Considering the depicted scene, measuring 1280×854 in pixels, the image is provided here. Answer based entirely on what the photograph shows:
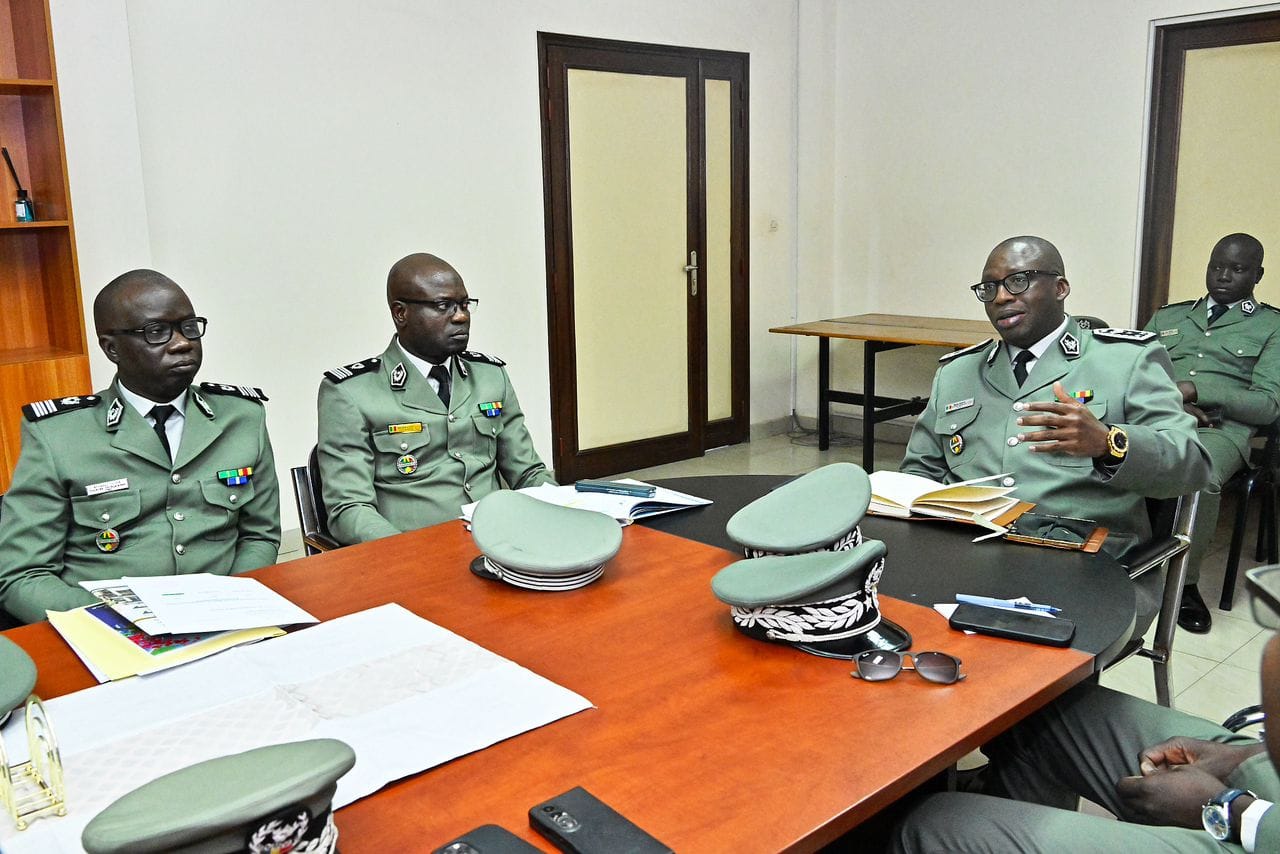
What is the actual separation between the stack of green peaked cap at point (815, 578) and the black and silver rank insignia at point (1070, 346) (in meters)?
1.12

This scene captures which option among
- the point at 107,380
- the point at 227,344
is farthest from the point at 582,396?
the point at 107,380

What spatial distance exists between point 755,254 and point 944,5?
5.91ft

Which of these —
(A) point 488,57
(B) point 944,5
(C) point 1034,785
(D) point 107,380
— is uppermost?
(B) point 944,5

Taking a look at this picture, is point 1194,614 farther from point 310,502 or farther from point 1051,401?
point 310,502

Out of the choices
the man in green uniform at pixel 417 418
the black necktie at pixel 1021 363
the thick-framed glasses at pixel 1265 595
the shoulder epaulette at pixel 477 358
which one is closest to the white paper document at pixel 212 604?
the man in green uniform at pixel 417 418

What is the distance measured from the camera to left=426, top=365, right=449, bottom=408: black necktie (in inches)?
117

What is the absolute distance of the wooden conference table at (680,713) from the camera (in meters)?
1.20

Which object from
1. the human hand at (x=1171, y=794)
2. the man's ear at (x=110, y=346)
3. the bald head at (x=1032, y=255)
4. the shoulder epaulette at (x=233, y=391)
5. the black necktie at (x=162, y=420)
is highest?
the bald head at (x=1032, y=255)

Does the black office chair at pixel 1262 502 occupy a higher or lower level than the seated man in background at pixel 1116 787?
lower

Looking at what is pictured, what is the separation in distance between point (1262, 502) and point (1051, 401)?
2.36 m

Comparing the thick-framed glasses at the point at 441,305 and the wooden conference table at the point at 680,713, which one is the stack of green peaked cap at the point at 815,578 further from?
the thick-framed glasses at the point at 441,305

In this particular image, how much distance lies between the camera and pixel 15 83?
363 centimetres

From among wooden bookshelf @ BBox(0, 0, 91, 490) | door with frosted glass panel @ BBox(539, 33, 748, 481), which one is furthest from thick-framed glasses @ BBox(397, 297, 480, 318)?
door with frosted glass panel @ BBox(539, 33, 748, 481)

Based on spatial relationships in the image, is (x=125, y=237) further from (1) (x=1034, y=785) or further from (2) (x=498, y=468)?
(1) (x=1034, y=785)
